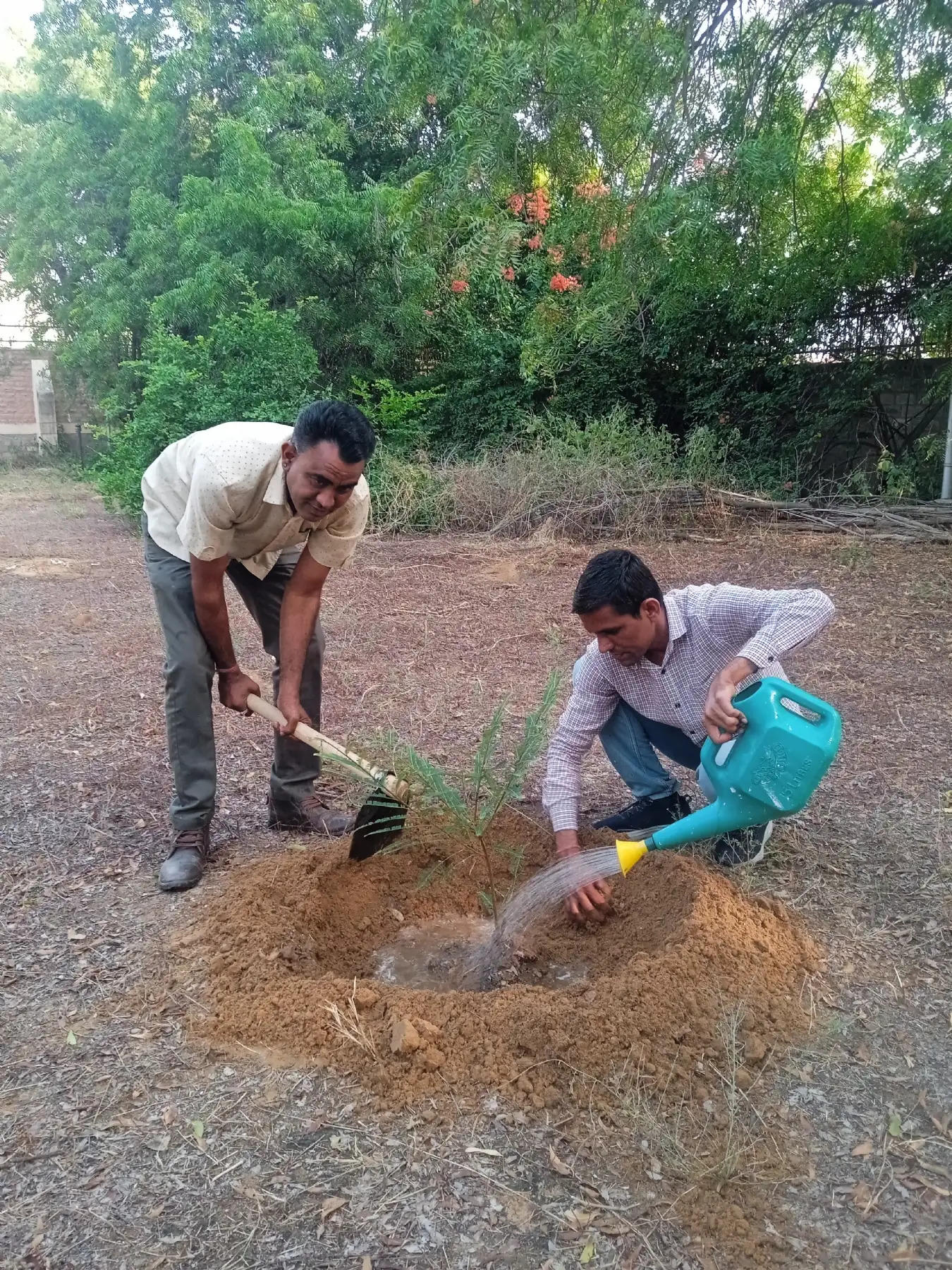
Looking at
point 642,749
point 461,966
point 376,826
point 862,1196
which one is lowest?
point 461,966

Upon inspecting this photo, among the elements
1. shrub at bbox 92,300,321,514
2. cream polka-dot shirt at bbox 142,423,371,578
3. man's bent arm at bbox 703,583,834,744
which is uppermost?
shrub at bbox 92,300,321,514

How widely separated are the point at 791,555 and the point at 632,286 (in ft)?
8.11

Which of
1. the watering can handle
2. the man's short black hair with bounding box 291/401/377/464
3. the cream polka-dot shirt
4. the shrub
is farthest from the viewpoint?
the shrub

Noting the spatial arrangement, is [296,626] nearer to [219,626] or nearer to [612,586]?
[219,626]

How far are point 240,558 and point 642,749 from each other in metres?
1.41

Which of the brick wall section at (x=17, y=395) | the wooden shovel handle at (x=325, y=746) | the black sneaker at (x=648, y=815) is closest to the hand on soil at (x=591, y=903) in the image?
the black sneaker at (x=648, y=815)

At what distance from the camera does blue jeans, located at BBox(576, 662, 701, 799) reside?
2.93 metres

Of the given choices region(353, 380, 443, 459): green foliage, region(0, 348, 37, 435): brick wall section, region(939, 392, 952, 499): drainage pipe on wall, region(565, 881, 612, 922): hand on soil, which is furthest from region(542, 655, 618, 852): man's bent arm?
region(0, 348, 37, 435): brick wall section

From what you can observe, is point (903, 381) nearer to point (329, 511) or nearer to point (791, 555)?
point (791, 555)

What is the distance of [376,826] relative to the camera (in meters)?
2.97

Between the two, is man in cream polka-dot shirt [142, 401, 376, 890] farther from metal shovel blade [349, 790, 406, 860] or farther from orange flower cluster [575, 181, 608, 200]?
orange flower cluster [575, 181, 608, 200]

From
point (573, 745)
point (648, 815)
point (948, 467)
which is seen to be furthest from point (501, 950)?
point (948, 467)

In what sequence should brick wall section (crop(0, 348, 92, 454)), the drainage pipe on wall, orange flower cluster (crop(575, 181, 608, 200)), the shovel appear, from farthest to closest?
brick wall section (crop(0, 348, 92, 454))
the drainage pipe on wall
orange flower cluster (crop(575, 181, 608, 200))
the shovel

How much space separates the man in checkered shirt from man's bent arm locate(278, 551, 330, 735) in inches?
32.6
